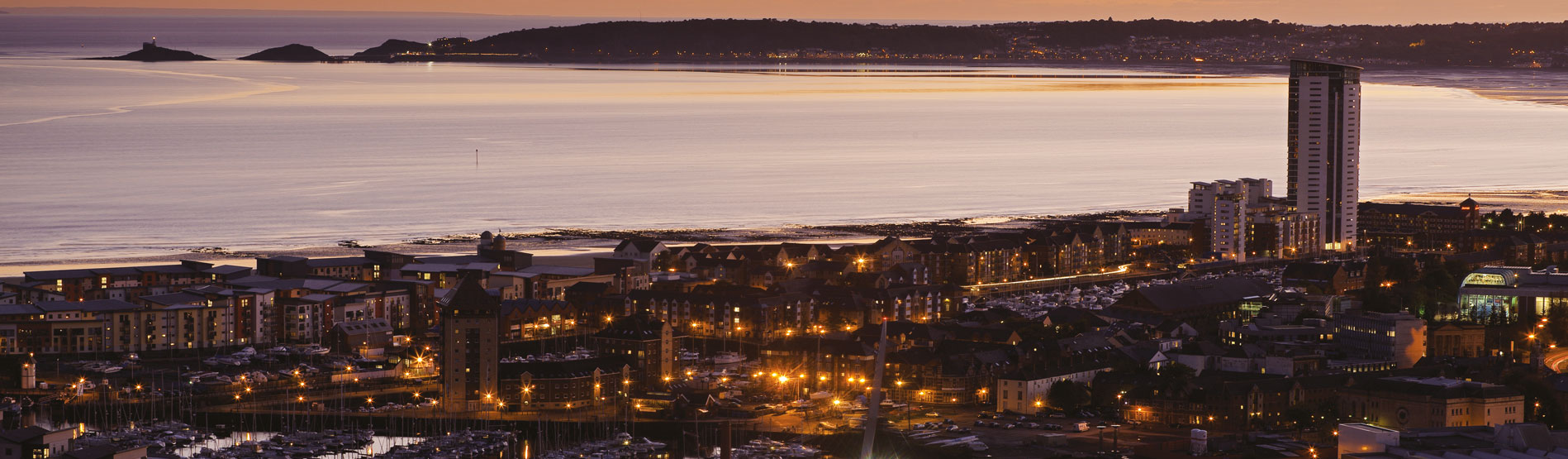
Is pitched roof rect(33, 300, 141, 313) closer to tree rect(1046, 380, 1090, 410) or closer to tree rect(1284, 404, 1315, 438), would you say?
tree rect(1046, 380, 1090, 410)

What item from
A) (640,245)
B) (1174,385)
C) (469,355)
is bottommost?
(1174,385)

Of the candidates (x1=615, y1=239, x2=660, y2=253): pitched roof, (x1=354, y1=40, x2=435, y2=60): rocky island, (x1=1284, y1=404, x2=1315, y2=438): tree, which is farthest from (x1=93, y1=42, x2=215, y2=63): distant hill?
(x1=1284, y1=404, x2=1315, y2=438): tree

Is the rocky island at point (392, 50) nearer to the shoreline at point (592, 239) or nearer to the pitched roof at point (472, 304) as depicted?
the shoreline at point (592, 239)

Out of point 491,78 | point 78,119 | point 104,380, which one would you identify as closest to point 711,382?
point 104,380

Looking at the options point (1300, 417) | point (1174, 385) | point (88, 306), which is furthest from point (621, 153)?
point (1300, 417)

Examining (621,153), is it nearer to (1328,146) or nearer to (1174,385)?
→ (1328,146)

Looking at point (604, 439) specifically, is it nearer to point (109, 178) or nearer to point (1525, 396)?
point (1525, 396)
